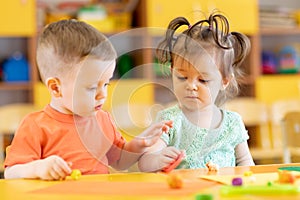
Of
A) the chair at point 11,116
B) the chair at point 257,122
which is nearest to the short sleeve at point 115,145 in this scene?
the chair at point 11,116

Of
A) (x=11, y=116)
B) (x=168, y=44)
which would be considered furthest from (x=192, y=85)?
(x=11, y=116)

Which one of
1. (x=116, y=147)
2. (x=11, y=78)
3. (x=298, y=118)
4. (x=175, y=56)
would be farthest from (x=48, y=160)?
(x=11, y=78)

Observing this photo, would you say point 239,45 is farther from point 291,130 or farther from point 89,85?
point 291,130

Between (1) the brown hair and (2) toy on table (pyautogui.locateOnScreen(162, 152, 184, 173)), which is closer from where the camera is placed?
(2) toy on table (pyautogui.locateOnScreen(162, 152, 184, 173))

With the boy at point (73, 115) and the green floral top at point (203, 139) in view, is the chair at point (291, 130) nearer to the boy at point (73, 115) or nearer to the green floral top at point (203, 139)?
the green floral top at point (203, 139)

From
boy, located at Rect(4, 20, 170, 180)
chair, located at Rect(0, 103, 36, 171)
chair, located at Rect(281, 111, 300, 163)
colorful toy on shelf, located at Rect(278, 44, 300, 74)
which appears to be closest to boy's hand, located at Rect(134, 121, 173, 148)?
boy, located at Rect(4, 20, 170, 180)

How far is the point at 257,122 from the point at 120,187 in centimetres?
396

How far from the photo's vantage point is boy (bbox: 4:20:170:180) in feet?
4.36

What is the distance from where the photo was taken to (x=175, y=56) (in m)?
1.45

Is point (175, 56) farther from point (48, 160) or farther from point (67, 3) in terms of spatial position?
point (67, 3)

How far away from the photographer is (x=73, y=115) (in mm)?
1438

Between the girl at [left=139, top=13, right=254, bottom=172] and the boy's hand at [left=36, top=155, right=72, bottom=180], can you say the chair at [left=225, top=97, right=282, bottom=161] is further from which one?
the boy's hand at [left=36, top=155, right=72, bottom=180]

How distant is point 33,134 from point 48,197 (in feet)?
1.24

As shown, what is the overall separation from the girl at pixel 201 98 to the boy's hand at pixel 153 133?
Answer: 37mm
